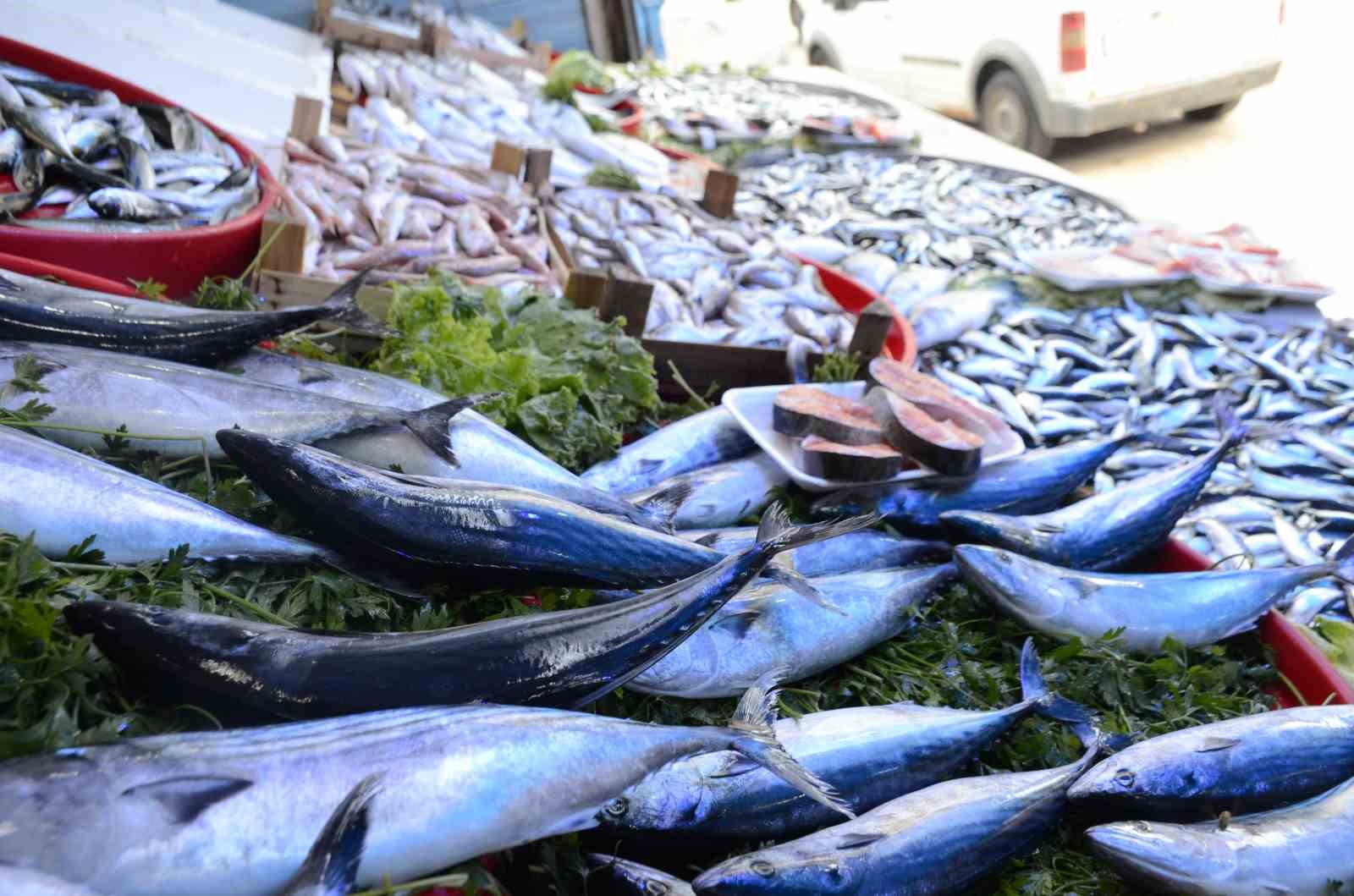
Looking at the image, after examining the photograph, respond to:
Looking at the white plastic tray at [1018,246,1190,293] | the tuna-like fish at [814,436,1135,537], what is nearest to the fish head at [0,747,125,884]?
the tuna-like fish at [814,436,1135,537]

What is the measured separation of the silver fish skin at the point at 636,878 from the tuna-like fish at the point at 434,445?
86 centimetres

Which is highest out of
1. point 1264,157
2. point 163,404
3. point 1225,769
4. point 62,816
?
point 163,404

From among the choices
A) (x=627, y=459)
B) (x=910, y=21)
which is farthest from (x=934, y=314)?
(x=910, y=21)

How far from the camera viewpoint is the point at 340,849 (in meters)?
1.45

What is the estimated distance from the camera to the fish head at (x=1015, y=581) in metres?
2.86

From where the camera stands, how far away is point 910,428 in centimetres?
331

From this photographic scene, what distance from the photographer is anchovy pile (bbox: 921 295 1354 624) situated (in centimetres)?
438

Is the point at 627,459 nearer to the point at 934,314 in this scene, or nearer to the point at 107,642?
the point at 107,642

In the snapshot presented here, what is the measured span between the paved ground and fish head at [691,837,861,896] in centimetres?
707

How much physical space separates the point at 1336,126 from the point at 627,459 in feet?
49.4

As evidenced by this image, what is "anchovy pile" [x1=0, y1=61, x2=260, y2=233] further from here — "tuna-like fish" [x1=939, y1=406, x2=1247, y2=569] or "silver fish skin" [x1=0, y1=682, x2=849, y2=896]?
"tuna-like fish" [x1=939, y1=406, x2=1247, y2=569]

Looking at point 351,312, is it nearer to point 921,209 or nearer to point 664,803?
point 664,803

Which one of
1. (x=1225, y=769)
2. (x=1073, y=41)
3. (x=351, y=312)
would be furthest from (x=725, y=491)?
(x=1073, y=41)

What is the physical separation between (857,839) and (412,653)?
0.95 meters
